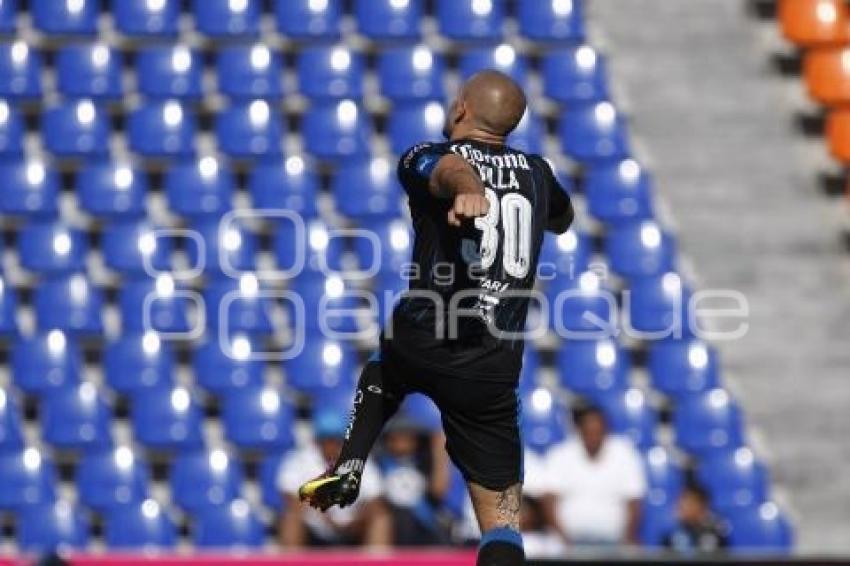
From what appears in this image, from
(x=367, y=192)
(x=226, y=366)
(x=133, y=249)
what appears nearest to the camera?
(x=226, y=366)

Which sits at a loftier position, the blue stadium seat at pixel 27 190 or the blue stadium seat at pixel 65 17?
the blue stadium seat at pixel 65 17

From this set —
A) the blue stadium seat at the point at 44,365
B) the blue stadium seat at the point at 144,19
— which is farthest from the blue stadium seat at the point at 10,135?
the blue stadium seat at the point at 44,365

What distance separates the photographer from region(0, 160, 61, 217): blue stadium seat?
10.3 metres

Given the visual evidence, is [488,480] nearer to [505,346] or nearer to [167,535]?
[505,346]

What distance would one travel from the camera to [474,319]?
5047 millimetres

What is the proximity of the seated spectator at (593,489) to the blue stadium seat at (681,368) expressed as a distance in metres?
1.20

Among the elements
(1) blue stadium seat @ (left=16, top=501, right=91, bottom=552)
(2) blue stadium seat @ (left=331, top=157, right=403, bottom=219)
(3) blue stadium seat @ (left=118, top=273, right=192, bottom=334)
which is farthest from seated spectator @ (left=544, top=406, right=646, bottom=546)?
(1) blue stadium seat @ (left=16, top=501, right=91, bottom=552)

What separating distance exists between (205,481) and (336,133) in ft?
7.59

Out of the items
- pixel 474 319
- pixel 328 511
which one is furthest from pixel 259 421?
pixel 474 319

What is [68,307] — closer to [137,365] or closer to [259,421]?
[137,365]

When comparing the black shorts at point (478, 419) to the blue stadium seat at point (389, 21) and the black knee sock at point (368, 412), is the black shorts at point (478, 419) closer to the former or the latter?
the black knee sock at point (368, 412)

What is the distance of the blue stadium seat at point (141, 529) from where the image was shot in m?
9.41

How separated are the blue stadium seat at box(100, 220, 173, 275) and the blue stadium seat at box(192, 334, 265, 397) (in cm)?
58

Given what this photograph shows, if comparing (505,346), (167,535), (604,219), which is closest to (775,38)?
(604,219)
